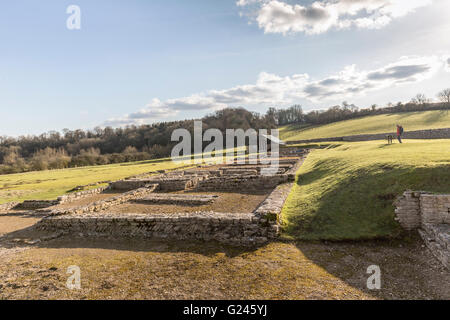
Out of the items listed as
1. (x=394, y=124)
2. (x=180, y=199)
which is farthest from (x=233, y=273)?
(x=394, y=124)

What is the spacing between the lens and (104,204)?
41.9ft

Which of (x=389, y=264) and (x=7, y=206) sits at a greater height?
(x=389, y=264)

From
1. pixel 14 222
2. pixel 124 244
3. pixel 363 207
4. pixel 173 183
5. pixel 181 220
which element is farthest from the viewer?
pixel 173 183

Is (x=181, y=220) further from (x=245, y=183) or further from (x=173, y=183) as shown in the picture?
(x=173, y=183)

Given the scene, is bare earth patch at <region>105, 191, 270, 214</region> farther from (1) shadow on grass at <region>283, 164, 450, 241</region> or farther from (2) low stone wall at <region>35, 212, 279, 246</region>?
(1) shadow on grass at <region>283, 164, 450, 241</region>

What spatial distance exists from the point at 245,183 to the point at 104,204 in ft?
26.2

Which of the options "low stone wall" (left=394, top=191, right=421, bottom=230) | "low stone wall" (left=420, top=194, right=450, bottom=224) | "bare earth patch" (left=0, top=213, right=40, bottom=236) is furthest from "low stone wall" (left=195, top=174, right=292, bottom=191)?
"bare earth patch" (left=0, top=213, right=40, bottom=236)

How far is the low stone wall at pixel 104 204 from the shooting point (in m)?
11.0

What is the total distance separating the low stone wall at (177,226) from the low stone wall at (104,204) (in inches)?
23.6

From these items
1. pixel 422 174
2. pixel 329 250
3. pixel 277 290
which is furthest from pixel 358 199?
pixel 277 290

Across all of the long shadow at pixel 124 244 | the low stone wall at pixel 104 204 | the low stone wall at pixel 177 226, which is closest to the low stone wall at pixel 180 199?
the low stone wall at pixel 104 204

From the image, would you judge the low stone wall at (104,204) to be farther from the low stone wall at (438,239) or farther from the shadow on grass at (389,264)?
the low stone wall at (438,239)

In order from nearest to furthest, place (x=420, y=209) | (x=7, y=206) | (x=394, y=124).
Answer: (x=420, y=209)
(x=7, y=206)
(x=394, y=124)
